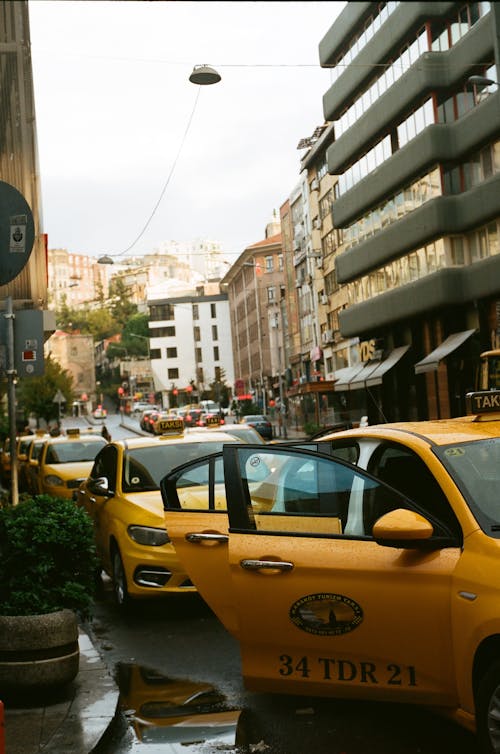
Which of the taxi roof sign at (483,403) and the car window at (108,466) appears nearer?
the taxi roof sign at (483,403)

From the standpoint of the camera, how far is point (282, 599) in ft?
16.5

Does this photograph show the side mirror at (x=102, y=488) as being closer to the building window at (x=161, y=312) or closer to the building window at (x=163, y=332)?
the building window at (x=161, y=312)

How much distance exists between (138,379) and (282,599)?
147813mm

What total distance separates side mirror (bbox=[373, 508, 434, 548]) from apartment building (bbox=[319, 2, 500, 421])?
29785 mm

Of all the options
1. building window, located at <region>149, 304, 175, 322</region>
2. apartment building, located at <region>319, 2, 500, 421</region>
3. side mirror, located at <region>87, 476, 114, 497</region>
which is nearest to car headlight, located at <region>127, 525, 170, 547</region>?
side mirror, located at <region>87, 476, 114, 497</region>

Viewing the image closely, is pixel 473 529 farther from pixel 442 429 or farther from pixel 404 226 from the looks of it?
pixel 404 226

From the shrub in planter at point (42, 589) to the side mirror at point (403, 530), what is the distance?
8.30ft

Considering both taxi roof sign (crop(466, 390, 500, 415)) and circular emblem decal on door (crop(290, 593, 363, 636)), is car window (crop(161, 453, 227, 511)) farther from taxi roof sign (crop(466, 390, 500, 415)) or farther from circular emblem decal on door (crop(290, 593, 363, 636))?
taxi roof sign (crop(466, 390, 500, 415))

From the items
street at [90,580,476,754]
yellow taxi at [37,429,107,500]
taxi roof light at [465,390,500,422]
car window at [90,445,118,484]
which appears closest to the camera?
street at [90,580,476,754]

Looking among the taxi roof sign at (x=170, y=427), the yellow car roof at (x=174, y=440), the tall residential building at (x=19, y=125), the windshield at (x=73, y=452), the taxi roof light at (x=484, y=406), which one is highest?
the tall residential building at (x=19, y=125)

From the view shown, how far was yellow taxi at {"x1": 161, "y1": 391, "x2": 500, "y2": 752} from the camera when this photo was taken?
4.48 m

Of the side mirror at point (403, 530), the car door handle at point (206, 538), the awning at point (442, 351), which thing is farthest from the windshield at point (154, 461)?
the awning at point (442, 351)

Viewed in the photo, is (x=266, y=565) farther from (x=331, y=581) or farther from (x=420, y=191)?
(x=420, y=191)

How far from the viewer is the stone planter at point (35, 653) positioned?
6059 mm
